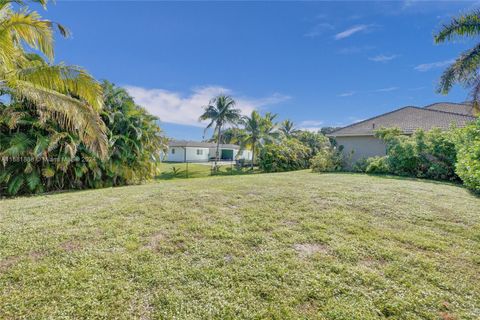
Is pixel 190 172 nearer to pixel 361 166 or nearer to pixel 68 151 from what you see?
pixel 68 151

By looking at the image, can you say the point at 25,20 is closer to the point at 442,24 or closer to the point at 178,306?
the point at 178,306

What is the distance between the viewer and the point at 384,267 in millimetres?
2826

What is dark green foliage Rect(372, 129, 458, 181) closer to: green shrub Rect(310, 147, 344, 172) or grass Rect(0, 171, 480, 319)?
green shrub Rect(310, 147, 344, 172)

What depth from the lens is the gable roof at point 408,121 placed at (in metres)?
14.1

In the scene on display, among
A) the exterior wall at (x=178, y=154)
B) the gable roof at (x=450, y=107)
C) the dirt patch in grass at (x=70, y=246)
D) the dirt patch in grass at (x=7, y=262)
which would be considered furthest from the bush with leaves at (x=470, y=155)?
the exterior wall at (x=178, y=154)

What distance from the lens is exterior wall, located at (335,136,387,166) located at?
14584 millimetres

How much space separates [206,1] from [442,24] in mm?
10202

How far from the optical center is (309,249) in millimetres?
3262

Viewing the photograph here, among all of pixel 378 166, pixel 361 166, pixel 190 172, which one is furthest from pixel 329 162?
pixel 190 172

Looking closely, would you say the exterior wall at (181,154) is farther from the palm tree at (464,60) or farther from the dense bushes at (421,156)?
the palm tree at (464,60)

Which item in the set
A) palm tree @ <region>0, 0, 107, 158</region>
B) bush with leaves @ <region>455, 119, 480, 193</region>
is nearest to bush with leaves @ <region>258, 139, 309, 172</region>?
bush with leaves @ <region>455, 119, 480, 193</region>

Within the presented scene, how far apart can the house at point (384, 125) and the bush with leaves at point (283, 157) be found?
471cm

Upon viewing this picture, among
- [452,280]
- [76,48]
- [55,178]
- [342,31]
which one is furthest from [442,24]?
[55,178]

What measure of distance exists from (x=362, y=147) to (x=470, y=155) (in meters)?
9.39
